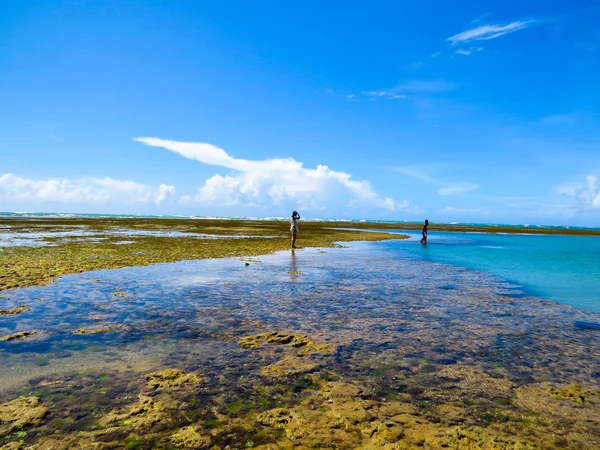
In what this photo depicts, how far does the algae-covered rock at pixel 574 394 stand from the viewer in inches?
234

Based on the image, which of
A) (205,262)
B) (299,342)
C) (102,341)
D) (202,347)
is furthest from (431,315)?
(205,262)

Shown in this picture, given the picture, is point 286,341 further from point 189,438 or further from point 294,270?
point 294,270

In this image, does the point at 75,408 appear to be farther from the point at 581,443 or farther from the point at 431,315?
the point at 431,315

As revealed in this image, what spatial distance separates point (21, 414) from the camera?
505cm

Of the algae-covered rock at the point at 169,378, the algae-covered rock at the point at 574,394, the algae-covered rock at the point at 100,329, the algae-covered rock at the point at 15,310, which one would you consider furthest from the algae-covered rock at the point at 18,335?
the algae-covered rock at the point at 574,394

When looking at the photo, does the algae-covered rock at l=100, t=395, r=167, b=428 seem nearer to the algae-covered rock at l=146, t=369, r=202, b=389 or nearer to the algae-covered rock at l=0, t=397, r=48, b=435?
the algae-covered rock at l=146, t=369, r=202, b=389

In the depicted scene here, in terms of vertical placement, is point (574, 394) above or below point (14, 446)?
above

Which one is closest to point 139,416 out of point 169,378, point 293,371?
point 169,378

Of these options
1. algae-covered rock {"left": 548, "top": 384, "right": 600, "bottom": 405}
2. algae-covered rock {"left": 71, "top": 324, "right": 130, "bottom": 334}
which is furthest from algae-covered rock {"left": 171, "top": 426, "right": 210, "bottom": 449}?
algae-covered rock {"left": 548, "top": 384, "right": 600, "bottom": 405}

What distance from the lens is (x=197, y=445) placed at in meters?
4.51

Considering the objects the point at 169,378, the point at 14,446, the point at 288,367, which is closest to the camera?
the point at 14,446

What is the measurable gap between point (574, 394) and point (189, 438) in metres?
6.44

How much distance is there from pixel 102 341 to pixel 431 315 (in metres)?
9.15

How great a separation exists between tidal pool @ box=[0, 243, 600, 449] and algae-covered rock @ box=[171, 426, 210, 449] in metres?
0.02
